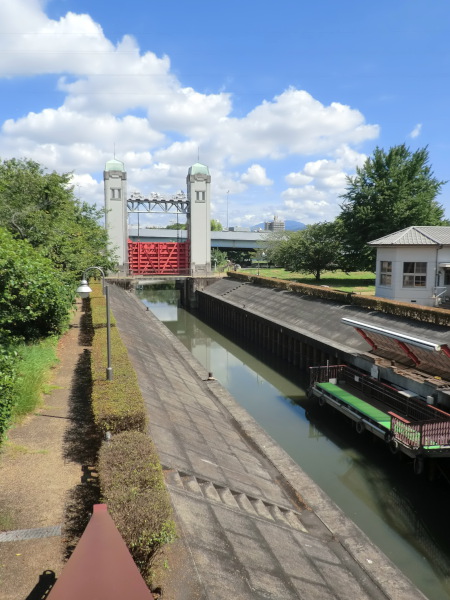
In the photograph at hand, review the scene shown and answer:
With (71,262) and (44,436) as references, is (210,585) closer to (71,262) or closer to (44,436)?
(44,436)

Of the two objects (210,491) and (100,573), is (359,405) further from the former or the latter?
(100,573)

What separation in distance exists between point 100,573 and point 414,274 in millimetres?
28462

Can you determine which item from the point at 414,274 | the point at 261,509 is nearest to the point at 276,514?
the point at 261,509

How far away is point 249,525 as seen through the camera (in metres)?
8.69

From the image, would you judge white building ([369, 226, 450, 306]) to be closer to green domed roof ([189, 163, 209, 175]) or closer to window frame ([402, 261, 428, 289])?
window frame ([402, 261, 428, 289])

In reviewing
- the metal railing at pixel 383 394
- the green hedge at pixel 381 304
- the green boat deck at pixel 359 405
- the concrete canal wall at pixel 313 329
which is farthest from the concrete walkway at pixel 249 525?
the green hedge at pixel 381 304

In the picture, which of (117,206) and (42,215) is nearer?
(42,215)

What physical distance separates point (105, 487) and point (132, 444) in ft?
4.32

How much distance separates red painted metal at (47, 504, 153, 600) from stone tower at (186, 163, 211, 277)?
165ft

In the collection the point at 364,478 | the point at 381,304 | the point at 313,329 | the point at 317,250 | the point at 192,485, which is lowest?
the point at 364,478

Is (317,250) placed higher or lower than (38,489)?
higher

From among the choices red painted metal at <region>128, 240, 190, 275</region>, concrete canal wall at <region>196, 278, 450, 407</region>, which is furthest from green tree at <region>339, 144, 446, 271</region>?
red painted metal at <region>128, 240, 190, 275</region>

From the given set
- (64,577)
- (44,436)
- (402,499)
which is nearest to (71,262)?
(44,436)

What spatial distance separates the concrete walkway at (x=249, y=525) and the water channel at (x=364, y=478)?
6.04 ft
